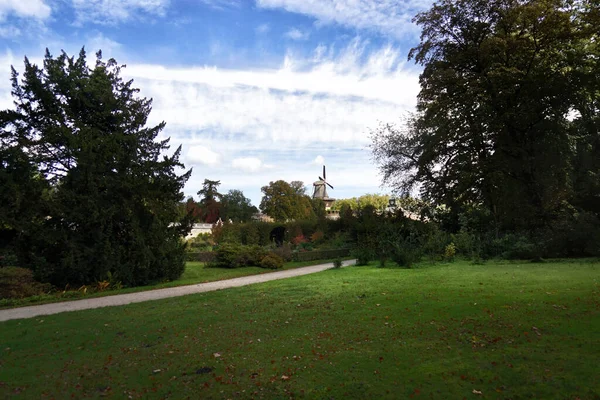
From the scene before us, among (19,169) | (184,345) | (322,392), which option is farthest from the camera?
(19,169)

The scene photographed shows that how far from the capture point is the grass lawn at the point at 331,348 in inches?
163

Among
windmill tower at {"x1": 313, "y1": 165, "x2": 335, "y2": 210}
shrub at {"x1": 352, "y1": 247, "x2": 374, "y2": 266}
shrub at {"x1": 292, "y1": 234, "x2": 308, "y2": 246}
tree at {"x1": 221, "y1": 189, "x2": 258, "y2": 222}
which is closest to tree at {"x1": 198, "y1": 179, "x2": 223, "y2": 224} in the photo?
tree at {"x1": 221, "y1": 189, "x2": 258, "y2": 222}

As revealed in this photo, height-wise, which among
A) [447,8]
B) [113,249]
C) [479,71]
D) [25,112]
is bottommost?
[113,249]

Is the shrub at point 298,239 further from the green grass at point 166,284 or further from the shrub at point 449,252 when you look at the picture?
the shrub at point 449,252

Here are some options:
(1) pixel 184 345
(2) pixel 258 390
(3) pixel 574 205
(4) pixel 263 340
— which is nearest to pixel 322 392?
(2) pixel 258 390

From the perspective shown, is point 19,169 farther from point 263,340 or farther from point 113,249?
point 263,340

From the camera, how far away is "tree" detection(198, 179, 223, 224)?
222ft

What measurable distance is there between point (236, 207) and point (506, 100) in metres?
54.3

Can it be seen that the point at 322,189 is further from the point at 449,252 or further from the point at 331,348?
the point at 331,348

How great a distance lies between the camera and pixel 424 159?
89.7ft

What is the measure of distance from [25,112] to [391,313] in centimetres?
1481

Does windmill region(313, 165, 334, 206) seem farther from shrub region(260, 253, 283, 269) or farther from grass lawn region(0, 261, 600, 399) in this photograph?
grass lawn region(0, 261, 600, 399)

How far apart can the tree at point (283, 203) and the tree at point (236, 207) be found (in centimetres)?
467

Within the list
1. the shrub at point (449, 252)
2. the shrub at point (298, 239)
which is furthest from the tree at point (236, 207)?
the shrub at point (449, 252)
